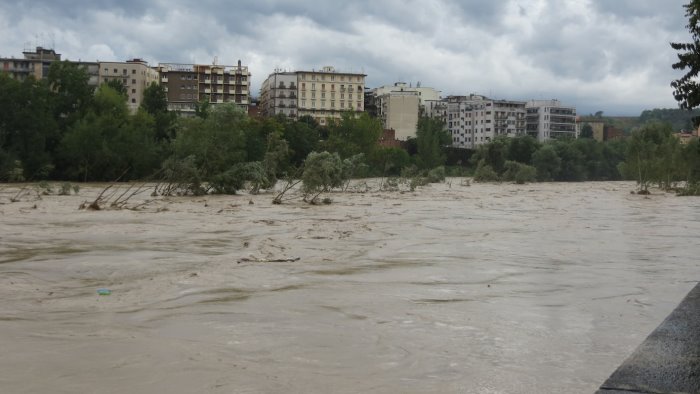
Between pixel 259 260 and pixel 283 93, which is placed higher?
pixel 283 93

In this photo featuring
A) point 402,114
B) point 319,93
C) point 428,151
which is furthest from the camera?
point 319,93

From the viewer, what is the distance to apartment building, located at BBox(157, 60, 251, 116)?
150m

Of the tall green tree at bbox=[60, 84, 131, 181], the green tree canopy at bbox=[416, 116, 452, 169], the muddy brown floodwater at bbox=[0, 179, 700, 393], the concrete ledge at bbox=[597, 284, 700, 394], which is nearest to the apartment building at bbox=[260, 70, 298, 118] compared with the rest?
the green tree canopy at bbox=[416, 116, 452, 169]

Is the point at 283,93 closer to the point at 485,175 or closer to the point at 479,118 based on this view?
the point at 479,118

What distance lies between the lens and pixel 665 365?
12.8 ft

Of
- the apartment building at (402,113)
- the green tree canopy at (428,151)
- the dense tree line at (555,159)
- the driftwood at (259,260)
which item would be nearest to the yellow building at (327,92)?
the apartment building at (402,113)

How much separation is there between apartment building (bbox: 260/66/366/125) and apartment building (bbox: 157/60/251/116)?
6.66m

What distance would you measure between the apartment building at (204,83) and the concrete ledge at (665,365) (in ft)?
481

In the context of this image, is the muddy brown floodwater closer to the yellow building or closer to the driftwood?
the driftwood

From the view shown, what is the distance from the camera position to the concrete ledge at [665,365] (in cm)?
351

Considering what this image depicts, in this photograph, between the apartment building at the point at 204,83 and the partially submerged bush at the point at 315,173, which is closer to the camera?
the partially submerged bush at the point at 315,173

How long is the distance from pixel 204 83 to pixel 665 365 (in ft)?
498

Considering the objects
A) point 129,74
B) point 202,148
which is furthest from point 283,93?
point 202,148

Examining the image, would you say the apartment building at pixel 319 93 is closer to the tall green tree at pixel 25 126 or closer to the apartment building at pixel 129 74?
the apartment building at pixel 129 74
